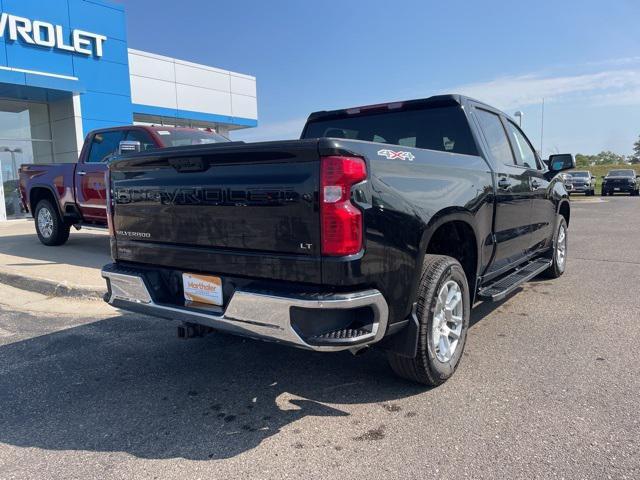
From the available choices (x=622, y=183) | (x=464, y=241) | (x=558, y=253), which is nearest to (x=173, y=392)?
(x=464, y=241)

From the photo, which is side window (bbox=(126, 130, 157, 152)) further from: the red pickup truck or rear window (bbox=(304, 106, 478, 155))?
rear window (bbox=(304, 106, 478, 155))

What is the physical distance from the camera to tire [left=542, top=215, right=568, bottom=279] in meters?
6.37

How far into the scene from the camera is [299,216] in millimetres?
2594

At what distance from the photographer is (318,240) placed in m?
2.56

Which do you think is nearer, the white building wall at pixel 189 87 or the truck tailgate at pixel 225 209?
the truck tailgate at pixel 225 209

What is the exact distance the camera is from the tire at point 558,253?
20.9ft

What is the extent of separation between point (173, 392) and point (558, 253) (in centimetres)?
531

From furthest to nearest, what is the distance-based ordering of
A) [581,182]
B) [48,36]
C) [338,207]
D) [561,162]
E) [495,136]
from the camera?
[581,182], [48,36], [561,162], [495,136], [338,207]

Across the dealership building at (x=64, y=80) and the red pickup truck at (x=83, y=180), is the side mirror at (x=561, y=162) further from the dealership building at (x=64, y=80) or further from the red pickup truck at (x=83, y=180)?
the dealership building at (x=64, y=80)

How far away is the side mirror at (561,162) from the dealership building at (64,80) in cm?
1413

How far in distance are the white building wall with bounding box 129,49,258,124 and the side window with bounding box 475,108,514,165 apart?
668 inches

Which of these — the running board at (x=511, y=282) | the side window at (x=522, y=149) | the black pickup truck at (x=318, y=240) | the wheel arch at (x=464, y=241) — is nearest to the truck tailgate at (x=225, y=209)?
the black pickup truck at (x=318, y=240)

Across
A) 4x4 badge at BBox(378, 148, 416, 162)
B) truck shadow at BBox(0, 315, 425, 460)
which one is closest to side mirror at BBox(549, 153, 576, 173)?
truck shadow at BBox(0, 315, 425, 460)

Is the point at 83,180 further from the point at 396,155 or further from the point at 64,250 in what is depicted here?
the point at 396,155
